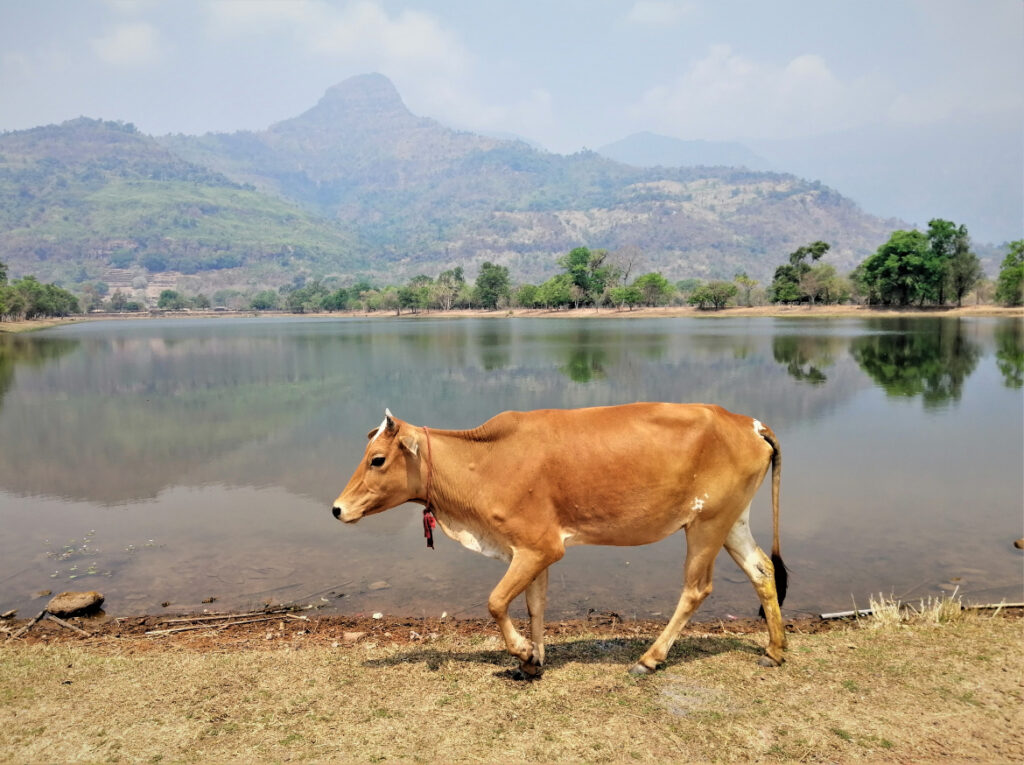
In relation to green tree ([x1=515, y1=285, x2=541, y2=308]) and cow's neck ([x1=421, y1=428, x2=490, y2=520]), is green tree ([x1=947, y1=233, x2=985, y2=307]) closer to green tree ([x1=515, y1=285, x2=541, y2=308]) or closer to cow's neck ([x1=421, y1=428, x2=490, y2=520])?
green tree ([x1=515, y1=285, x2=541, y2=308])

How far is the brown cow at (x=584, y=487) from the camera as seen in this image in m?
5.73

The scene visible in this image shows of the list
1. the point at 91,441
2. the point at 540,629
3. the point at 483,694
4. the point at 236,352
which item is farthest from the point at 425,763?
the point at 236,352

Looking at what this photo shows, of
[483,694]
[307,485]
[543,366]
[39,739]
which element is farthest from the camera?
[543,366]

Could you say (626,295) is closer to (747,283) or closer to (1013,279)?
(747,283)

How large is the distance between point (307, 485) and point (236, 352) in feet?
137

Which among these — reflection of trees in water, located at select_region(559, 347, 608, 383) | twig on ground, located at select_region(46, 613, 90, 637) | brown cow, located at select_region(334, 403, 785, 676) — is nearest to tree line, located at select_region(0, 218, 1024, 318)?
reflection of trees in water, located at select_region(559, 347, 608, 383)

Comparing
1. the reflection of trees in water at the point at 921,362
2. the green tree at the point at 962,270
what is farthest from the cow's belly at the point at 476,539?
the green tree at the point at 962,270

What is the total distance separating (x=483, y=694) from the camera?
5.39m

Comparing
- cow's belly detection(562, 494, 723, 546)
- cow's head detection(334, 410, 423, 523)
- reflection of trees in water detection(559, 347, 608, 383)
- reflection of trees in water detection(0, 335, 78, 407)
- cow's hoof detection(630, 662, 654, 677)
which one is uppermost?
cow's head detection(334, 410, 423, 523)

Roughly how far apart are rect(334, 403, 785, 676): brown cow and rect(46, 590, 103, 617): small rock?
4729 millimetres

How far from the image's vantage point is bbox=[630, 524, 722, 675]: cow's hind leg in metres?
5.83

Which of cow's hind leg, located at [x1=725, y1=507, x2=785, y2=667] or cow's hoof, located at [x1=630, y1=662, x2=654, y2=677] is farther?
cow's hind leg, located at [x1=725, y1=507, x2=785, y2=667]

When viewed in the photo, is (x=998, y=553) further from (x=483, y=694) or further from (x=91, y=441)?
(x=91, y=441)

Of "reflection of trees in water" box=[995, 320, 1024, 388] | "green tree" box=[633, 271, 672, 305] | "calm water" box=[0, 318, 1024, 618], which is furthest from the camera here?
"green tree" box=[633, 271, 672, 305]
